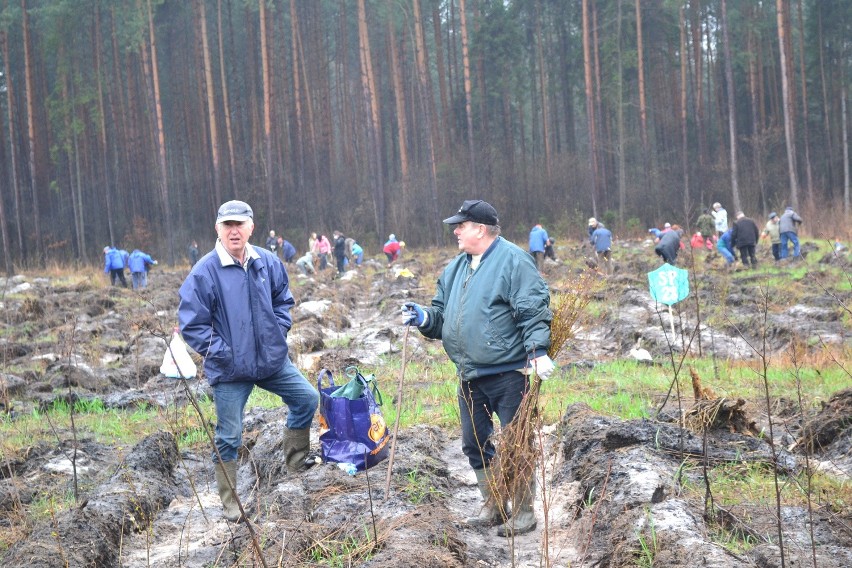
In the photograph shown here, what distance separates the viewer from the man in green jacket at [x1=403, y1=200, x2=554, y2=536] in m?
4.94

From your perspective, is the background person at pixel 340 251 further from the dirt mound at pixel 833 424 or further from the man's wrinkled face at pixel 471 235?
the man's wrinkled face at pixel 471 235

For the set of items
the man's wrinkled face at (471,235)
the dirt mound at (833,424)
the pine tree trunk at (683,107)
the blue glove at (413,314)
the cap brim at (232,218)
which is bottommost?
the dirt mound at (833,424)

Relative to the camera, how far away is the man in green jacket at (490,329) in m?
4.94

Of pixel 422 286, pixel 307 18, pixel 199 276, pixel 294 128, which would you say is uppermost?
pixel 307 18

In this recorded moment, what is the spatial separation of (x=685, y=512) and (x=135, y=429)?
5.76 meters

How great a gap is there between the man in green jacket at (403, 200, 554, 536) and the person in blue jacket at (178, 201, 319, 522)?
3.15 feet

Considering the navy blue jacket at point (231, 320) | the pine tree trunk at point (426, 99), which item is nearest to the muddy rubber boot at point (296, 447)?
the navy blue jacket at point (231, 320)

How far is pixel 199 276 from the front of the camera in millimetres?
5492

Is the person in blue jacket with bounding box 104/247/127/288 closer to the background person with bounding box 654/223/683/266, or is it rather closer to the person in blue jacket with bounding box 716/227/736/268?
the background person with bounding box 654/223/683/266

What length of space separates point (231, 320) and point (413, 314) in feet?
3.69

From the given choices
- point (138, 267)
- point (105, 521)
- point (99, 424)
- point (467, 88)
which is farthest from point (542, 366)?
point (467, 88)

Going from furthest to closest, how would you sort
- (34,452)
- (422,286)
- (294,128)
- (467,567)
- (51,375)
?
(294,128), (422,286), (51,375), (34,452), (467,567)

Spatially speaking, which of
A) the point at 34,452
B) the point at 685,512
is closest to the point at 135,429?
the point at 34,452

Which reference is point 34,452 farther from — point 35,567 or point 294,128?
point 294,128
